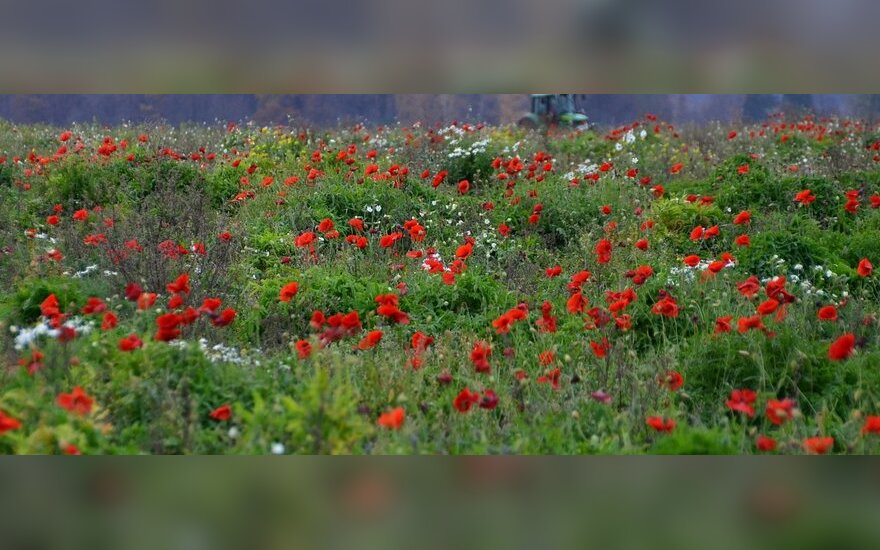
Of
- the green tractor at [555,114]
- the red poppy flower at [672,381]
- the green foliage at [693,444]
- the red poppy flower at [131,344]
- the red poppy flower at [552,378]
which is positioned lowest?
the red poppy flower at [672,381]

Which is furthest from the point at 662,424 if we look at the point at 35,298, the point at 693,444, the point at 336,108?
the point at 336,108

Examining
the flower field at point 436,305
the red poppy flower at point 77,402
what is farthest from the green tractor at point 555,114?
the red poppy flower at point 77,402

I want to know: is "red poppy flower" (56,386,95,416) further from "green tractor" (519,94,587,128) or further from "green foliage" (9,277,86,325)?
"green tractor" (519,94,587,128)

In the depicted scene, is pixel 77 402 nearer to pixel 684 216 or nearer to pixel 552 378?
pixel 552 378

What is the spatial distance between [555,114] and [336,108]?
362cm

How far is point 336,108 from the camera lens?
11750 mm

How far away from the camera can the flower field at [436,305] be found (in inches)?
109

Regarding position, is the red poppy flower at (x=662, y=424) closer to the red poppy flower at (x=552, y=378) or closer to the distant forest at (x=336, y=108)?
the red poppy flower at (x=552, y=378)

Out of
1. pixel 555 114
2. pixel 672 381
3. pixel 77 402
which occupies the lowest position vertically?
pixel 672 381

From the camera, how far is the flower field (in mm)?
2775

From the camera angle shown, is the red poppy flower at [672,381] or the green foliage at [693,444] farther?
the red poppy flower at [672,381]

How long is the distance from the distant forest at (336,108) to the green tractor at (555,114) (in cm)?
52

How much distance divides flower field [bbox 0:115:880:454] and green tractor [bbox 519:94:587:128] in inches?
153
